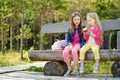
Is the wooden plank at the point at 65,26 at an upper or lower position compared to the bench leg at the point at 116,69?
upper

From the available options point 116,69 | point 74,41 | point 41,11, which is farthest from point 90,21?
point 41,11

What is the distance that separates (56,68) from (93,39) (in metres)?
1.12

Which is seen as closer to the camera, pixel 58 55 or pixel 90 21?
pixel 90 21

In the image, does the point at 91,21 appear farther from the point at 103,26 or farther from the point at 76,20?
the point at 103,26

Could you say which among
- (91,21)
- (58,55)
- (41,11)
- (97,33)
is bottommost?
(58,55)

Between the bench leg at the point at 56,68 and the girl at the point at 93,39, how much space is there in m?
0.73

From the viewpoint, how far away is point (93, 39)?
A: 7.25 meters

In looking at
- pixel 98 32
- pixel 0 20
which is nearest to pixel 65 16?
pixel 0 20

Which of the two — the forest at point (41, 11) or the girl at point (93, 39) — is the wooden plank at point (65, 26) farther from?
the forest at point (41, 11)

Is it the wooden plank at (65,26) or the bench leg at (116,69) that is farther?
the wooden plank at (65,26)

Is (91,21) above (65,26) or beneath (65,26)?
above

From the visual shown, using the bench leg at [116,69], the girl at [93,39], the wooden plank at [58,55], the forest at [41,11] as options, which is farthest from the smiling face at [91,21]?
the forest at [41,11]

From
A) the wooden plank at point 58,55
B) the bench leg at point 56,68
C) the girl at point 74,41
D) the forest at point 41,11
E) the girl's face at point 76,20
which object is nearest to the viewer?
the wooden plank at point 58,55

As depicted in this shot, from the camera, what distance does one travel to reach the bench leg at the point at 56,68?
778 centimetres
